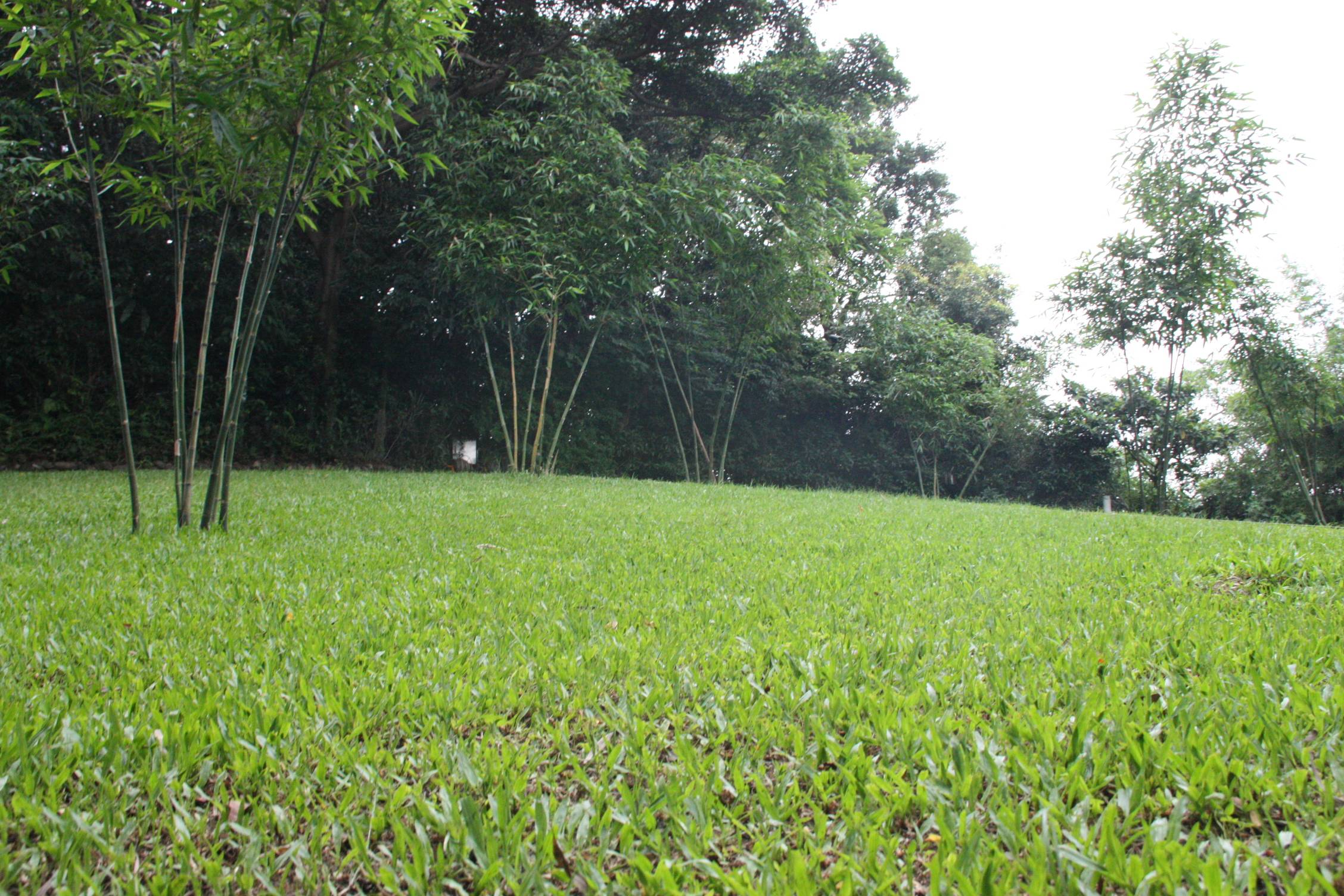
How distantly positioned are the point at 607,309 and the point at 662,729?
8380 mm

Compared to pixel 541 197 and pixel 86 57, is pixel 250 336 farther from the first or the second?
pixel 541 197

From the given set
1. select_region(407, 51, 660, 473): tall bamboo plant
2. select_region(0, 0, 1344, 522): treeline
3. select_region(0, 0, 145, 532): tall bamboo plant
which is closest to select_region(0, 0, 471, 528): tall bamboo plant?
select_region(0, 0, 145, 532): tall bamboo plant

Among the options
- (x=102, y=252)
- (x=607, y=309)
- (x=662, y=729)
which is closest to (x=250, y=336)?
(x=102, y=252)

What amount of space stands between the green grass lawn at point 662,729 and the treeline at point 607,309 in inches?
146

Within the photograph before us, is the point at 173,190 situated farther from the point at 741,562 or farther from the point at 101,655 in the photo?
the point at 741,562

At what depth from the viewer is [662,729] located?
55.6 inches

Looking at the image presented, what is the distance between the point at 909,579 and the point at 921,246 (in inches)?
600

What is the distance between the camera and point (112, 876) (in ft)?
3.08

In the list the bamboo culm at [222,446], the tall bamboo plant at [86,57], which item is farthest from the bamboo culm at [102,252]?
the bamboo culm at [222,446]

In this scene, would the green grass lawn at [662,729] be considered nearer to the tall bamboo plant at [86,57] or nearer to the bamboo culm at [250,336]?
the bamboo culm at [250,336]

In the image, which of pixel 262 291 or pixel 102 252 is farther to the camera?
pixel 262 291

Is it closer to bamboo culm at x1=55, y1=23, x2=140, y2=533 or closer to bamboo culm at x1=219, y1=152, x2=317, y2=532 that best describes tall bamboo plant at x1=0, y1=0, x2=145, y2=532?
bamboo culm at x1=55, y1=23, x2=140, y2=533

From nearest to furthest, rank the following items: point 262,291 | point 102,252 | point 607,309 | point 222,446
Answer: point 102,252 → point 262,291 → point 222,446 → point 607,309

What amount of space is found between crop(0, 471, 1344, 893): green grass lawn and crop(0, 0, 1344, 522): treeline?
12.2ft
